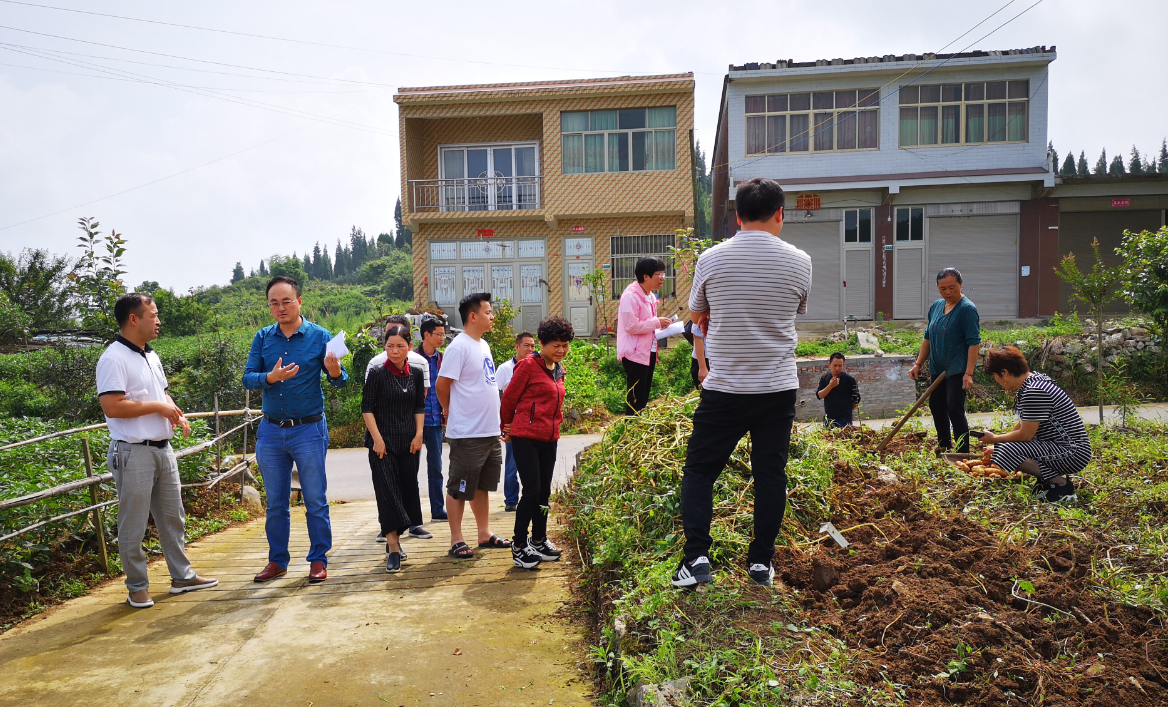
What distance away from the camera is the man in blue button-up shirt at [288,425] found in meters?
4.88

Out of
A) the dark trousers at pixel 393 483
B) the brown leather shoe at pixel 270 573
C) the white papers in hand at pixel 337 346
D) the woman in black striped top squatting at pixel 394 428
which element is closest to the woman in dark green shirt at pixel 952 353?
the woman in black striped top squatting at pixel 394 428

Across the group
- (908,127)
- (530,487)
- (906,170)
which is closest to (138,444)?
(530,487)

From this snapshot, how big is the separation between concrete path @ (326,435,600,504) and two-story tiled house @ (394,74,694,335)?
799 cm

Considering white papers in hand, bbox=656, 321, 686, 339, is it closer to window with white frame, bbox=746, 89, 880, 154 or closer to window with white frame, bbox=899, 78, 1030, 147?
window with white frame, bbox=746, 89, 880, 154

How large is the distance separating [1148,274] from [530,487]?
11.3 metres

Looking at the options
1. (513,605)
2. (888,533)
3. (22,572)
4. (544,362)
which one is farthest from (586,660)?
(22,572)

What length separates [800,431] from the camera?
555 cm

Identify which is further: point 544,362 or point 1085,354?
point 1085,354

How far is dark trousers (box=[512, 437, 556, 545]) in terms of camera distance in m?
4.94

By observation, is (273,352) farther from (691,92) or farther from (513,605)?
(691,92)

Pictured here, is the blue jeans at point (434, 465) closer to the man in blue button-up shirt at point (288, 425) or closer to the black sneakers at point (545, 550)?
the man in blue button-up shirt at point (288, 425)

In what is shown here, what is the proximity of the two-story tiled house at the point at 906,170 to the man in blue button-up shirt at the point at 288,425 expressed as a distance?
651 inches

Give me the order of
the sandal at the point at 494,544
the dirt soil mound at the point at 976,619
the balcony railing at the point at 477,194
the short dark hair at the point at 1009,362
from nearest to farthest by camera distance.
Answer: the dirt soil mound at the point at 976,619 < the short dark hair at the point at 1009,362 < the sandal at the point at 494,544 < the balcony railing at the point at 477,194

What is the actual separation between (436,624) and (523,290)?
718 inches
